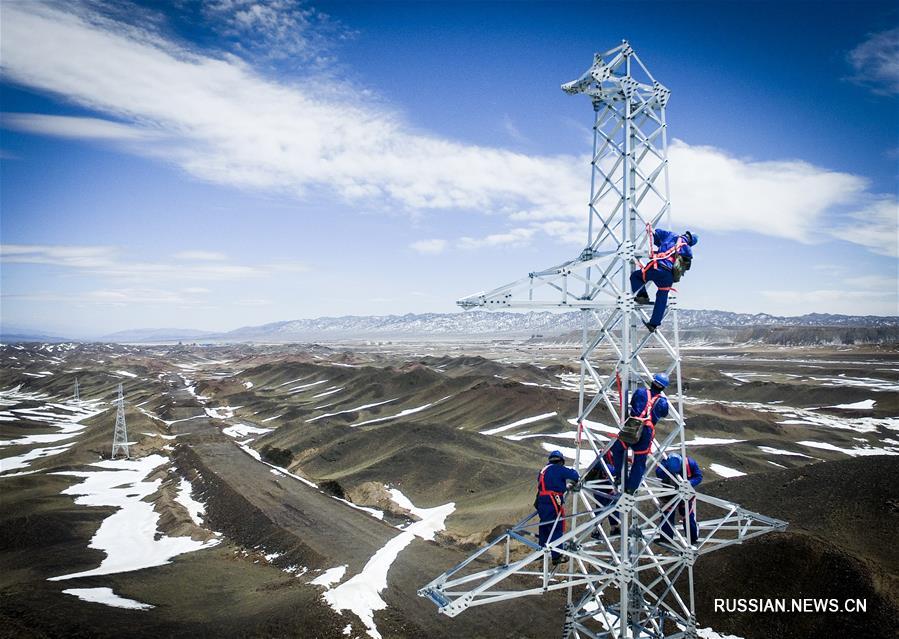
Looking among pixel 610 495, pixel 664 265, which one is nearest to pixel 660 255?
pixel 664 265

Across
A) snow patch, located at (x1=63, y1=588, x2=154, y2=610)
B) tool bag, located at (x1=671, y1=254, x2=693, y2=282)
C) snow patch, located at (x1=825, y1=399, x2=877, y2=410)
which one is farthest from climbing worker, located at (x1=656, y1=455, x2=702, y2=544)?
snow patch, located at (x1=825, y1=399, x2=877, y2=410)

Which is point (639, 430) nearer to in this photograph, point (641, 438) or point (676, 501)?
point (641, 438)

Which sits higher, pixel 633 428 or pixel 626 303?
pixel 626 303

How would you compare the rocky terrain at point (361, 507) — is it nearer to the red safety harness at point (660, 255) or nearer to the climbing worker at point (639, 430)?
the climbing worker at point (639, 430)

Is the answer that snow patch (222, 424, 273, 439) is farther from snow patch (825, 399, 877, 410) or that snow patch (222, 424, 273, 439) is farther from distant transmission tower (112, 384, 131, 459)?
snow patch (825, 399, 877, 410)

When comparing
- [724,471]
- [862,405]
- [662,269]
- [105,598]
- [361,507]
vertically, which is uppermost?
[662,269]

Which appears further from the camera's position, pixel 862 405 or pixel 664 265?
pixel 862 405

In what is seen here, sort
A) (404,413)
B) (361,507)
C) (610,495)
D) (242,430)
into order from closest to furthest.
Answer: (610,495), (361,507), (242,430), (404,413)
